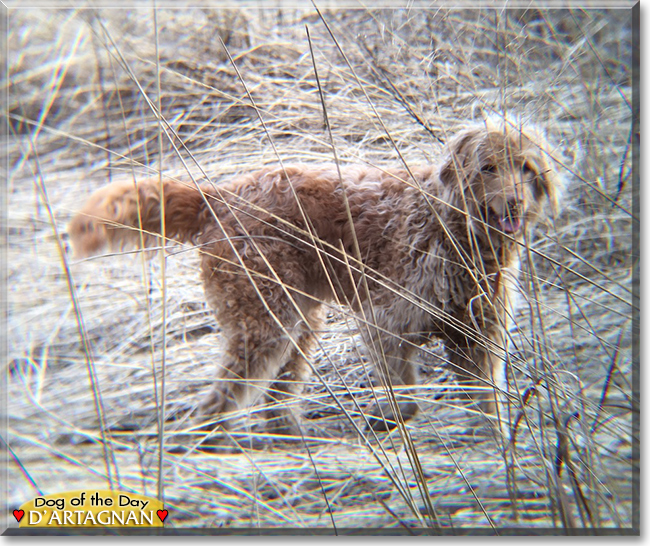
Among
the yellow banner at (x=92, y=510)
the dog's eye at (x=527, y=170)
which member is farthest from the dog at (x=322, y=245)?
the yellow banner at (x=92, y=510)

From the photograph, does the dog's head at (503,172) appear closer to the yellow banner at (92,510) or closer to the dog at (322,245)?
the dog at (322,245)

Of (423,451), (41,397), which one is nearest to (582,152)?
(423,451)

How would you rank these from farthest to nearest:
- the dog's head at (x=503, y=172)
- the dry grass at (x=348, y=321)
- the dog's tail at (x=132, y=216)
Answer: the dog's tail at (x=132, y=216), the dog's head at (x=503, y=172), the dry grass at (x=348, y=321)

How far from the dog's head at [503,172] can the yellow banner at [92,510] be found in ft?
4.56

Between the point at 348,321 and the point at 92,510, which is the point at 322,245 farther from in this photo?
the point at 92,510

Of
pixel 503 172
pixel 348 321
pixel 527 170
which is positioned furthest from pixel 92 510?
pixel 527 170

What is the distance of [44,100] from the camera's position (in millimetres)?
2793

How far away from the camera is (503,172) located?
166 centimetres

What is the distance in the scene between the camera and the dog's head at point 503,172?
66.2 inches

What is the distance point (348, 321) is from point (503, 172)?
0.80 m

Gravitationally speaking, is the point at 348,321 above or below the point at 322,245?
below

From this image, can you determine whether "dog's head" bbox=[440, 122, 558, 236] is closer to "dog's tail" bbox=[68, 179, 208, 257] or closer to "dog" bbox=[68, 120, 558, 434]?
"dog" bbox=[68, 120, 558, 434]

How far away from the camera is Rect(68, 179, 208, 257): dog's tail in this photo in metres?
1.93

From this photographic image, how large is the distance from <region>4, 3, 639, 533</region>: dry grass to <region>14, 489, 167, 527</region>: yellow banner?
4 centimetres
